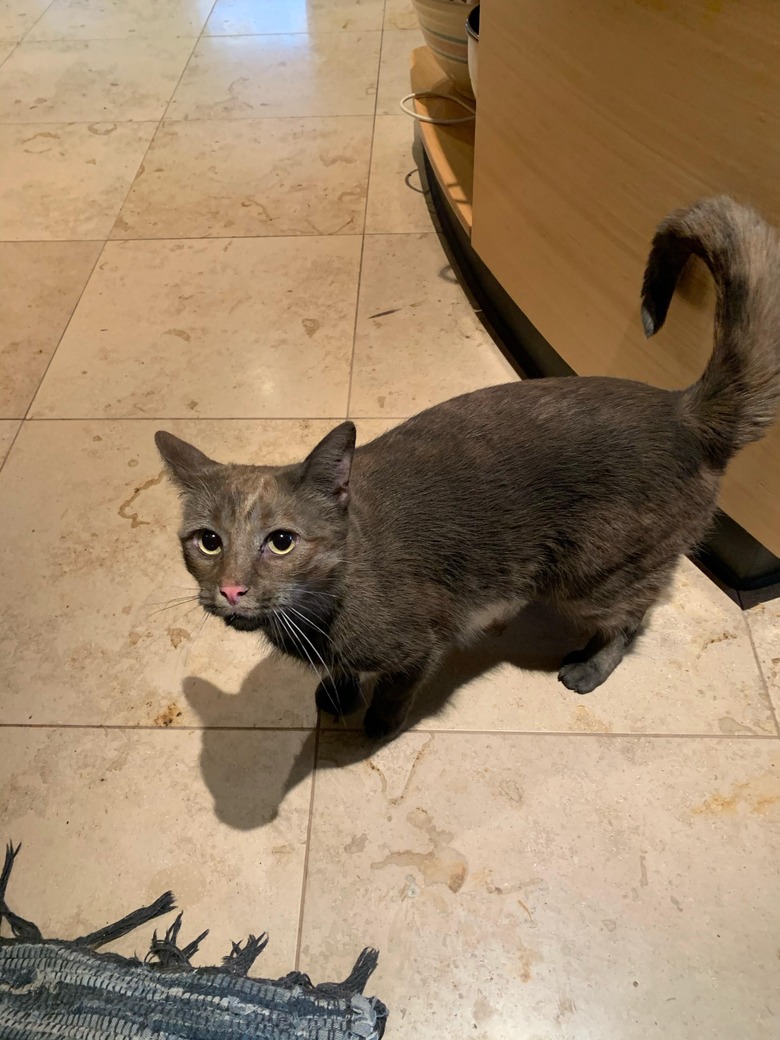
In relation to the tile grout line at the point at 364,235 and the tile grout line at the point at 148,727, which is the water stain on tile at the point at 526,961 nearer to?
the tile grout line at the point at 148,727

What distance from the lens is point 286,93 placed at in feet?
8.06

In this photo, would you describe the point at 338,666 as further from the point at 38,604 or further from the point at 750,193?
the point at 750,193

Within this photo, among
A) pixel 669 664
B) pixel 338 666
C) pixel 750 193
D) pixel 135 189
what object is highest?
pixel 750 193

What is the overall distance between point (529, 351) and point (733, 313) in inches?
31.4

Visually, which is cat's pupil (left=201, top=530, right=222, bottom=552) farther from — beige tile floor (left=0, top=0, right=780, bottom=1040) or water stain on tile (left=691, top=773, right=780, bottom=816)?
water stain on tile (left=691, top=773, right=780, bottom=816)

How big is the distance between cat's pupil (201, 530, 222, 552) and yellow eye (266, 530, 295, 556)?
0.21 feet

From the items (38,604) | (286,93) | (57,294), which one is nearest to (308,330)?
(57,294)

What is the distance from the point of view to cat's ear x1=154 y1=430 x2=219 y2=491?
902mm

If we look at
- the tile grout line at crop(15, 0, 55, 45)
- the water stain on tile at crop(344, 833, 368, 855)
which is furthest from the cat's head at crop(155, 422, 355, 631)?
the tile grout line at crop(15, 0, 55, 45)

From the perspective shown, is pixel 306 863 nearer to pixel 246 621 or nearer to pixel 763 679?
pixel 246 621

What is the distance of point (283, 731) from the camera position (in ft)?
3.79

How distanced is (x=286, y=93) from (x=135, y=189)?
69 centimetres

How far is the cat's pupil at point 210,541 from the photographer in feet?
2.82

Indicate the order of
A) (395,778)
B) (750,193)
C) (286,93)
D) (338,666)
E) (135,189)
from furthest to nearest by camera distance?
1. (286,93)
2. (135,189)
3. (395,778)
4. (338,666)
5. (750,193)
